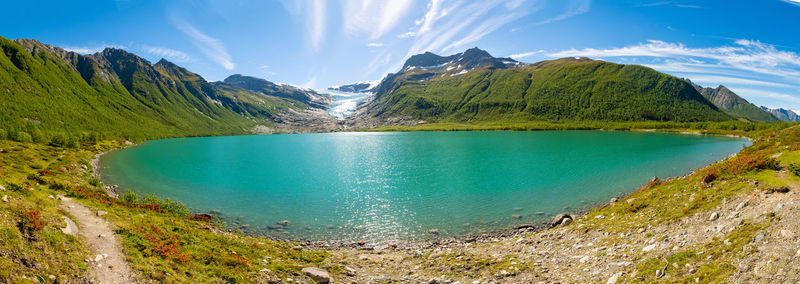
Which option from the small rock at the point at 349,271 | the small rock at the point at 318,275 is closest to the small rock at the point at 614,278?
the small rock at the point at 349,271

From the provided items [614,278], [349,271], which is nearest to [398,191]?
[349,271]

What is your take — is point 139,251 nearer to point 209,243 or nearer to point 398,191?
point 209,243

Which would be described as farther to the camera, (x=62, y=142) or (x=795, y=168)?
(x=62, y=142)

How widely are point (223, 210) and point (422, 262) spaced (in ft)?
98.7

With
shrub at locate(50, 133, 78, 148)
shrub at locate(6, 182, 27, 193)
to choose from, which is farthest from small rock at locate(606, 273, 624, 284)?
shrub at locate(50, 133, 78, 148)

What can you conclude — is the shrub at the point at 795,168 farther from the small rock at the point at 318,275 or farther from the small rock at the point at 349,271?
the small rock at the point at 318,275

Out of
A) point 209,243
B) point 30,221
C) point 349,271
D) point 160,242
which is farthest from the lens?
point 209,243

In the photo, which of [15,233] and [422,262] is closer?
[15,233]

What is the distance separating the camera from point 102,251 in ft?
46.3

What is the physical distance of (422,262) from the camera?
2038 cm

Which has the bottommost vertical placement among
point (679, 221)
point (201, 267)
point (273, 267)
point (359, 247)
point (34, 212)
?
point (359, 247)

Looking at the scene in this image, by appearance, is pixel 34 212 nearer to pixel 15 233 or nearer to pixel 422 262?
pixel 15 233

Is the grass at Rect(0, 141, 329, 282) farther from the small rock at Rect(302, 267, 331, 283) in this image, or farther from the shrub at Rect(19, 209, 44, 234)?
the small rock at Rect(302, 267, 331, 283)

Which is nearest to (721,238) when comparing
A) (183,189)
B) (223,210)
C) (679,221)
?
(679,221)
